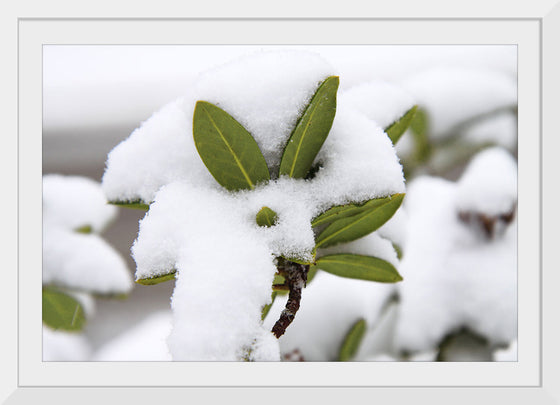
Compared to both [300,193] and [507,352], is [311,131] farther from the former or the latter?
[507,352]

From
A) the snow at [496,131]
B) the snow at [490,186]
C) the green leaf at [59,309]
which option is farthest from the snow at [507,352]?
the green leaf at [59,309]

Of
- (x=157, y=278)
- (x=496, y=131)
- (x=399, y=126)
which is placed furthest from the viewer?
(x=496, y=131)

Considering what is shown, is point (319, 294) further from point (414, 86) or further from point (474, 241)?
point (414, 86)

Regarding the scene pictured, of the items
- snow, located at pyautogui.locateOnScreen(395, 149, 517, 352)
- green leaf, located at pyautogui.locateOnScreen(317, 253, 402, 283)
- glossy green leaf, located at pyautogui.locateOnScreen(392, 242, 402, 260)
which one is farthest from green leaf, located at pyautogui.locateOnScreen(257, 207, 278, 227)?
snow, located at pyautogui.locateOnScreen(395, 149, 517, 352)

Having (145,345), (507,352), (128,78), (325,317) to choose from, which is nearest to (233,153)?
(325,317)

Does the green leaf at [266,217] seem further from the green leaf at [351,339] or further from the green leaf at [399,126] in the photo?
the green leaf at [351,339]

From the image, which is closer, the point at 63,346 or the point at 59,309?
the point at 59,309
